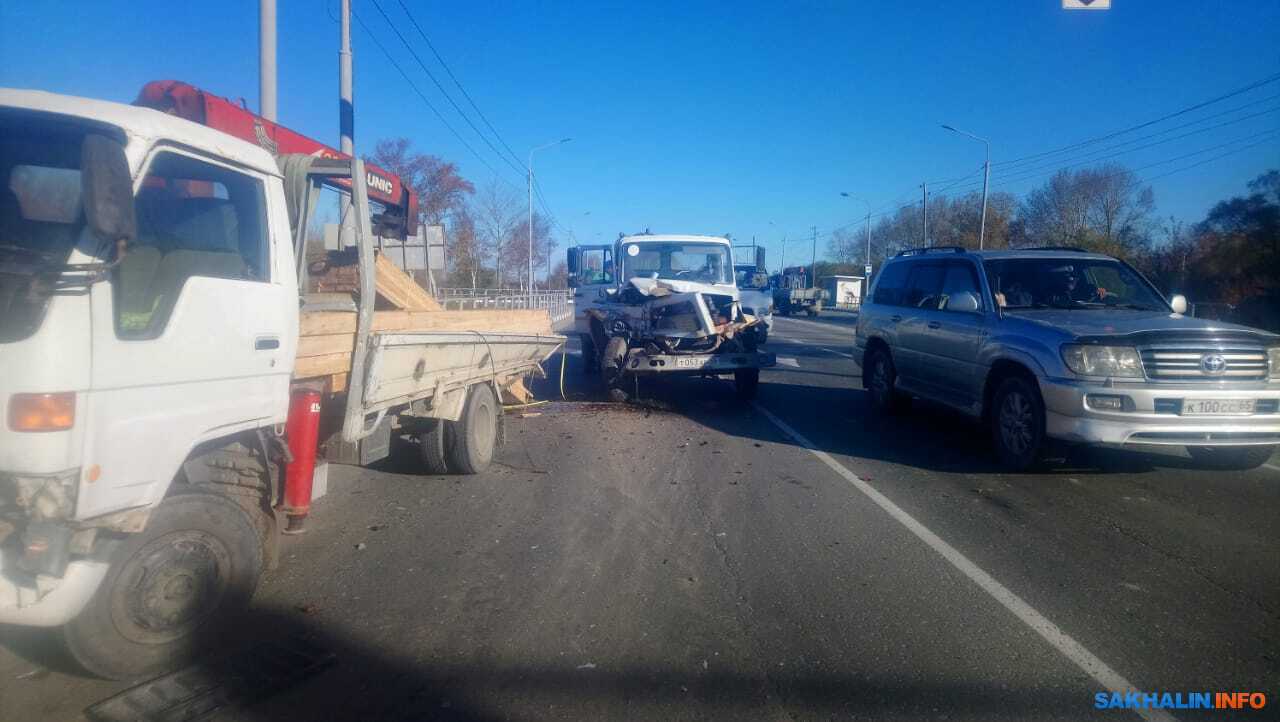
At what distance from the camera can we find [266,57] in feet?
32.2

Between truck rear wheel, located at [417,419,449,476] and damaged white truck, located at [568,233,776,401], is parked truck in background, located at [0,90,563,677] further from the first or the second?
damaged white truck, located at [568,233,776,401]

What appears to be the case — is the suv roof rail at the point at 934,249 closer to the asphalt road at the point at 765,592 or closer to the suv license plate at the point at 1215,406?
the asphalt road at the point at 765,592

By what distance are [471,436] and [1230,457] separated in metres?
6.95

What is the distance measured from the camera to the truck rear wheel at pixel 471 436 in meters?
6.61

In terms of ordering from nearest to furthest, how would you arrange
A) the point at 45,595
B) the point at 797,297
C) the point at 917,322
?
1. the point at 45,595
2. the point at 917,322
3. the point at 797,297

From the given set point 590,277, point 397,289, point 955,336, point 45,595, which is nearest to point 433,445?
point 397,289

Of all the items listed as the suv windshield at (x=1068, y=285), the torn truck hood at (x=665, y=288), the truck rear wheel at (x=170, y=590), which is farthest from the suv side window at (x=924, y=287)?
the truck rear wheel at (x=170, y=590)

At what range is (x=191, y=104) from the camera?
534 centimetres

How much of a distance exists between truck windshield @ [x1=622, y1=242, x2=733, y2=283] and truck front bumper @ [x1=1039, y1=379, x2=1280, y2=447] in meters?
7.43

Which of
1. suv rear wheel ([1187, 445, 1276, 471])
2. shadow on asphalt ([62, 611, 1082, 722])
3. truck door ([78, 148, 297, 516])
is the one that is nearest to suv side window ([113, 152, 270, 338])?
truck door ([78, 148, 297, 516])

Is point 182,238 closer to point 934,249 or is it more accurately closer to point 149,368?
point 149,368

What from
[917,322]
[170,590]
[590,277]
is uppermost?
[590,277]

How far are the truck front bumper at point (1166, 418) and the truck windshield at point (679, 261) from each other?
743 cm

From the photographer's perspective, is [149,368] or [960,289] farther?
[960,289]
